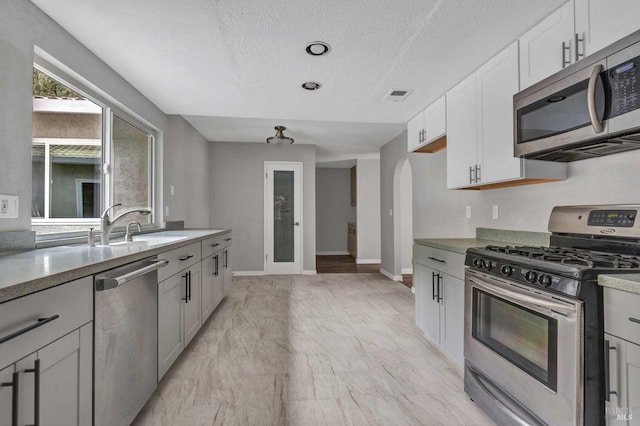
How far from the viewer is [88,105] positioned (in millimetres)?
2590

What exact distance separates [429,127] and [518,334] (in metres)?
2.29

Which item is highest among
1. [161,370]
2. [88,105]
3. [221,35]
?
[221,35]

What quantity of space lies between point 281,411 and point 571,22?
2.61 meters

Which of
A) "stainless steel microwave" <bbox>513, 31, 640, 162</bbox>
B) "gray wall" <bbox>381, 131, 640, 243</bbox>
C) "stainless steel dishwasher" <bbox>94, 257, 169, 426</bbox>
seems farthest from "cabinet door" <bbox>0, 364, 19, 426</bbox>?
"gray wall" <bbox>381, 131, 640, 243</bbox>

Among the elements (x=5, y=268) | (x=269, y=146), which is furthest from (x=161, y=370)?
(x=269, y=146)

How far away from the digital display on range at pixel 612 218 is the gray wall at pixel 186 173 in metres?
3.86

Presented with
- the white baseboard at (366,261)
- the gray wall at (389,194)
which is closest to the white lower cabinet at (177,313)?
the gray wall at (389,194)

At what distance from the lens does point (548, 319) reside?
1375 millimetres

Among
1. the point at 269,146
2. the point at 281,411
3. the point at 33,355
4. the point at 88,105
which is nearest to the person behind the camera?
the point at 33,355

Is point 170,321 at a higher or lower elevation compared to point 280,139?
lower

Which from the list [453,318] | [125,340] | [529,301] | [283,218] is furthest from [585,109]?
[283,218]

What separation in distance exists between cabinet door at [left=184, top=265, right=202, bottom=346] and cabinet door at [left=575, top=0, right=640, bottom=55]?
2843 millimetres

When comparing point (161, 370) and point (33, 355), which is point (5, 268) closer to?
point (33, 355)

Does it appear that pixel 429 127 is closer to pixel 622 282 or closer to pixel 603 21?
pixel 603 21
